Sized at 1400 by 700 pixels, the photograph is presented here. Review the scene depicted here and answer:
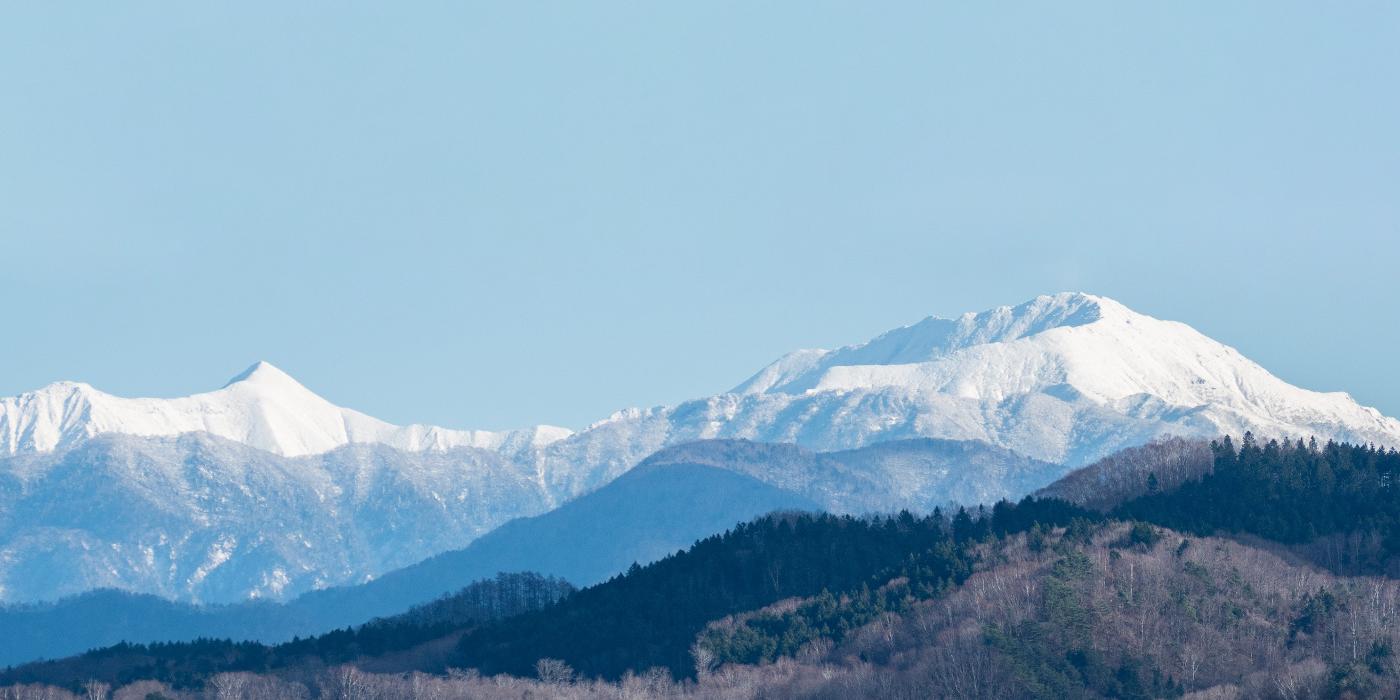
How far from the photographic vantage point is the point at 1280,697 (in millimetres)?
197625

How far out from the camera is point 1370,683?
641 feet

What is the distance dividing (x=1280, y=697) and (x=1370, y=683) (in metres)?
7.57
